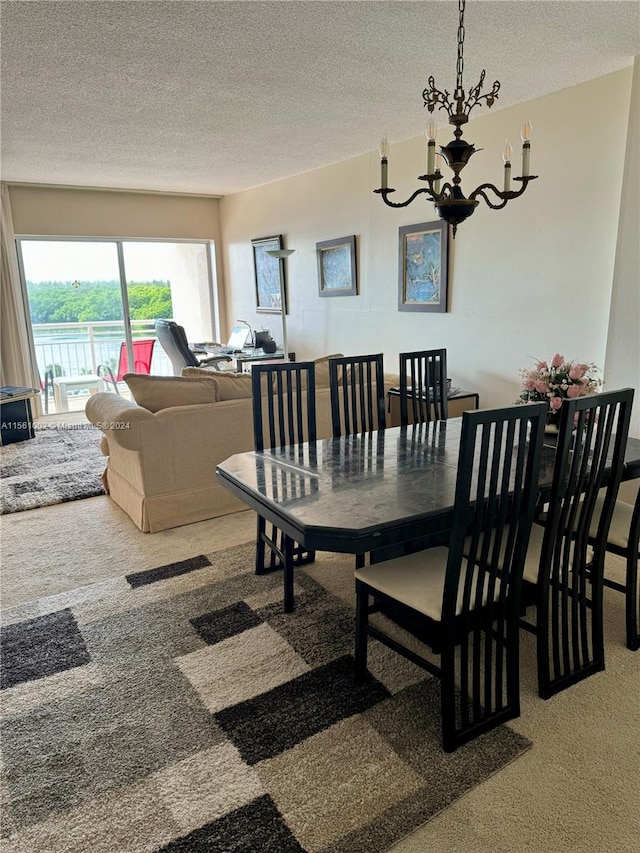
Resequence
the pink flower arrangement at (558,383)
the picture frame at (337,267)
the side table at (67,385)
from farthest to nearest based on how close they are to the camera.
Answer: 1. the side table at (67,385)
2. the picture frame at (337,267)
3. the pink flower arrangement at (558,383)

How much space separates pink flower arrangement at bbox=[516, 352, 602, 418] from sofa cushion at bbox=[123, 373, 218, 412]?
194 centimetres

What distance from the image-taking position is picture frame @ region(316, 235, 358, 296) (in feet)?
→ 17.4

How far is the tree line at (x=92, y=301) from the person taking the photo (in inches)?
268

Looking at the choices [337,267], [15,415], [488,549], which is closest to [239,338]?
[337,267]

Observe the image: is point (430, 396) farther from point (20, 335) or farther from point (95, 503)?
point (20, 335)

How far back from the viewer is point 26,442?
18.6ft

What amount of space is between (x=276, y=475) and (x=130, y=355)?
5.85 metres

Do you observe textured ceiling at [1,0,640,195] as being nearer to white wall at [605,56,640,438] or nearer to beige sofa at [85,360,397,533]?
white wall at [605,56,640,438]

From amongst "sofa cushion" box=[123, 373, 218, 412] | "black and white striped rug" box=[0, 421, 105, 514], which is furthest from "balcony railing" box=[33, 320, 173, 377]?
"sofa cushion" box=[123, 373, 218, 412]

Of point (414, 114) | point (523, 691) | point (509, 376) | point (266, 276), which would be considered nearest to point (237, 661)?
point (523, 691)

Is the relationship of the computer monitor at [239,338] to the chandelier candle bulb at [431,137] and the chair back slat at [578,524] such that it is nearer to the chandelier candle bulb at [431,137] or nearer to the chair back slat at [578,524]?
the chandelier candle bulb at [431,137]

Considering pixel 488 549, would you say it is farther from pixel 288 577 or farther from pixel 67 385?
pixel 67 385

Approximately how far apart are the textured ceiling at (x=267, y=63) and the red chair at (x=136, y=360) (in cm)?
294

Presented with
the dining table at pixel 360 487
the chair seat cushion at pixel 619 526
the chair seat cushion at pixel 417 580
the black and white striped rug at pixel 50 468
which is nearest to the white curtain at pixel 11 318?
the black and white striped rug at pixel 50 468
